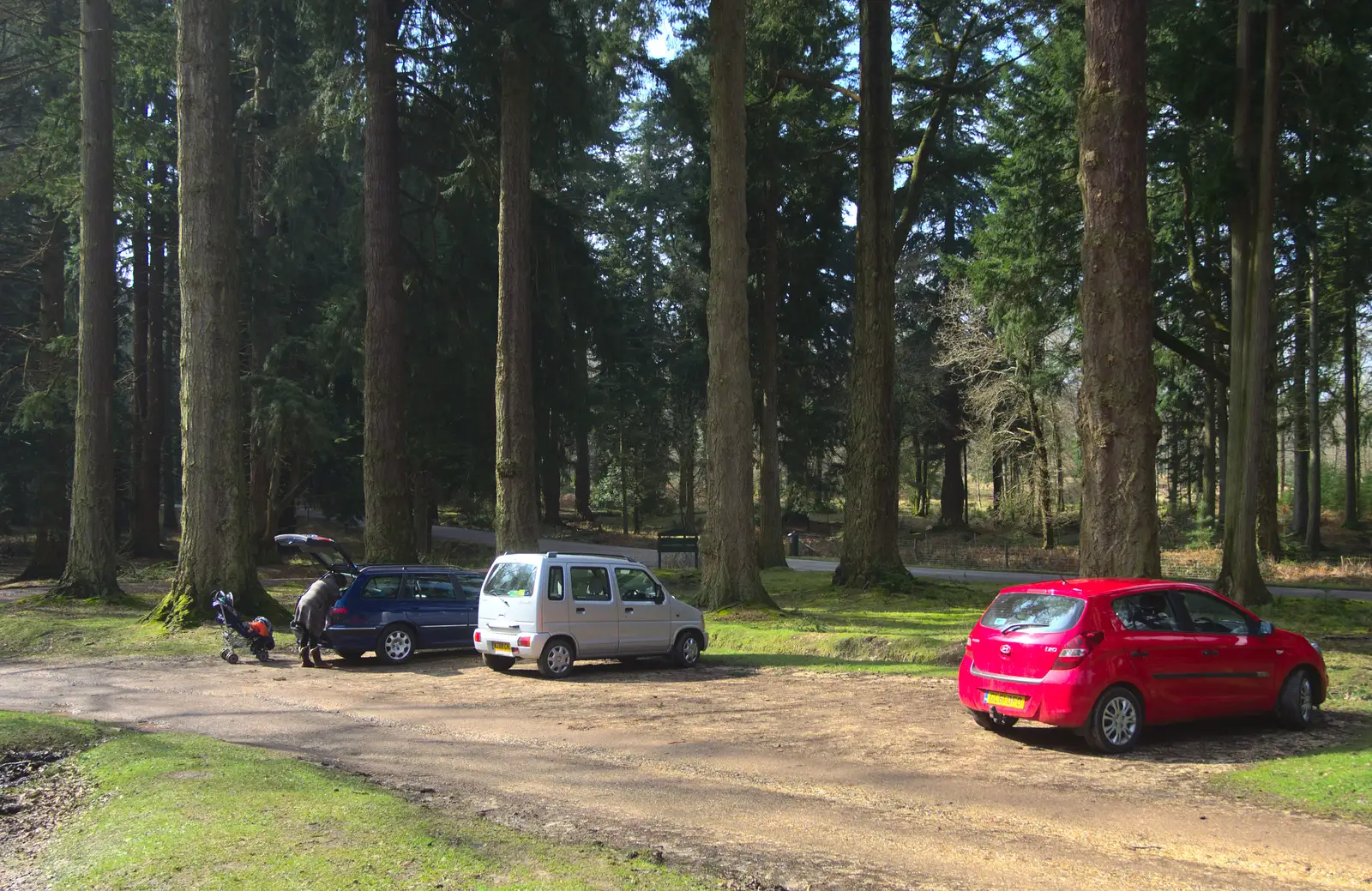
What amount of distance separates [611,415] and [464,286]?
1857 cm

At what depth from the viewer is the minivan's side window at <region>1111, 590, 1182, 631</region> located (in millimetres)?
9594

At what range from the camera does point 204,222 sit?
19.8m

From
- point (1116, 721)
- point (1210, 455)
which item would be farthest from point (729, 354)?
point (1210, 455)

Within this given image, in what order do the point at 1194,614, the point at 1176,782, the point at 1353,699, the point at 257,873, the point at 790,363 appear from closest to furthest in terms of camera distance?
the point at 257,873, the point at 1176,782, the point at 1194,614, the point at 1353,699, the point at 790,363

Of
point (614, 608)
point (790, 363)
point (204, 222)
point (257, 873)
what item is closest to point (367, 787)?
point (257, 873)

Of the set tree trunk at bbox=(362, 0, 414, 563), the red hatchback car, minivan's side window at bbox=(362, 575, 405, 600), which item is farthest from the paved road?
minivan's side window at bbox=(362, 575, 405, 600)

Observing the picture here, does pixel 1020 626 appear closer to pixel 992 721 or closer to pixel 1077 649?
pixel 1077 649

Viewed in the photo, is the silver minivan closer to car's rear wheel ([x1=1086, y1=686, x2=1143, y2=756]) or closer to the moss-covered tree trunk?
car's rear wheel ([x1=1086, y1=686, x2=1143, y2=756])

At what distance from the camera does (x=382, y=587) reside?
16.2 m

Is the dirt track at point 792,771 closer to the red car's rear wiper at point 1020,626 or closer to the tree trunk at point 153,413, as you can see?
the red car's rear wiper at point 1020,626

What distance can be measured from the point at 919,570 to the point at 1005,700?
2549 cm

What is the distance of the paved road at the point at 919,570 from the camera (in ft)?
86.5

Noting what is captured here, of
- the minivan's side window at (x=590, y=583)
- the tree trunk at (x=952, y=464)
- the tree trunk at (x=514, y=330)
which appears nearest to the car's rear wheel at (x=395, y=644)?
the minivan's side window at (x=590, y=583)

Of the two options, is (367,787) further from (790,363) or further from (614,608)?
(790,363)
